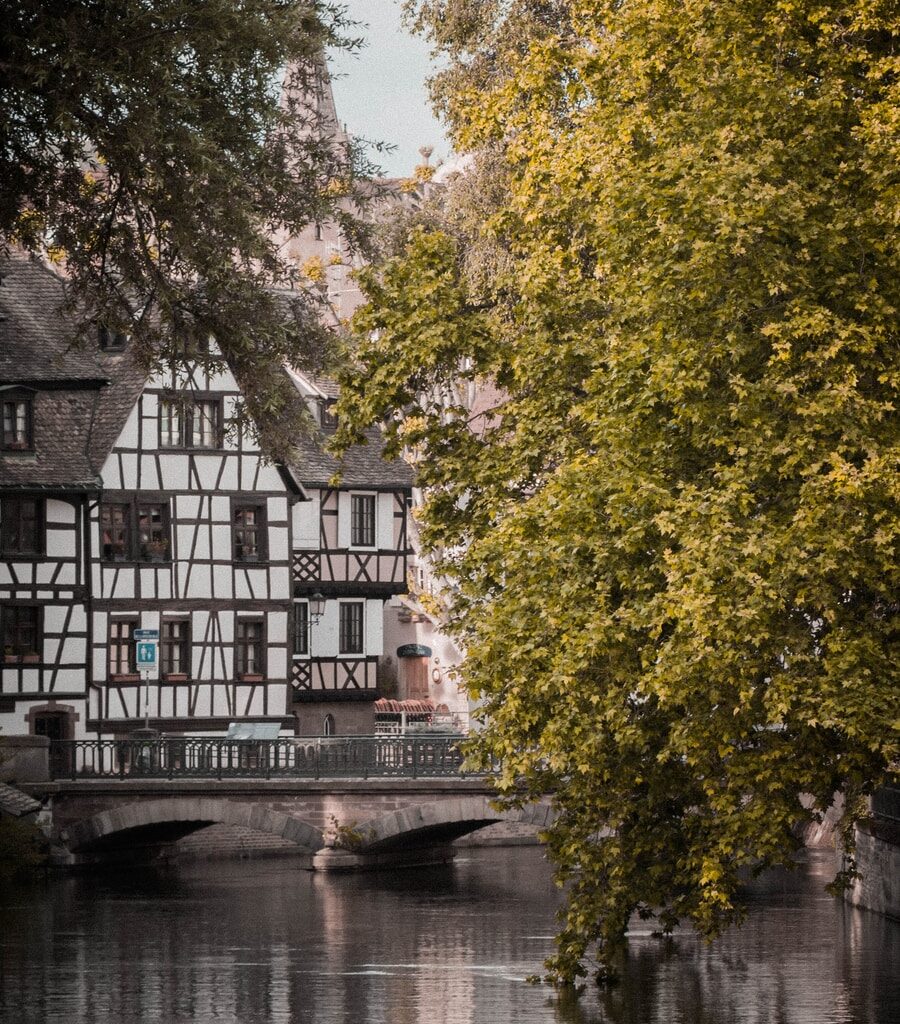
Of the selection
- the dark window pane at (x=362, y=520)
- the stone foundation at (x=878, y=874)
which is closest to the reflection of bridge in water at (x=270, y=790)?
the stone foundation at (x=878, y=874)

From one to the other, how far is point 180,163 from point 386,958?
1537 cm

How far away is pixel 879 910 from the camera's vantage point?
3117 centimetres

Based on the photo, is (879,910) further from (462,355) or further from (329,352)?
(329,352)

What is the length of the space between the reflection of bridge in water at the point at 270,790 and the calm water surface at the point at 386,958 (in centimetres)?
110

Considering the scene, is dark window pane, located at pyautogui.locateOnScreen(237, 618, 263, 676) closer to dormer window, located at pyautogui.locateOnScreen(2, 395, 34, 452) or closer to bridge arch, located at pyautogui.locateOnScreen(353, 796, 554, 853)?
dormer window, located at pyautogui.locateOnScreen(2, 395, 34, 452)

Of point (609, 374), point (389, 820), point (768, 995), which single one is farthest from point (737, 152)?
point (389, 820)

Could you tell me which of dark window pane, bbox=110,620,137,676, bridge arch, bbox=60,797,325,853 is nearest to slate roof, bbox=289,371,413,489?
dark window pane, bbox=110,620,137,676

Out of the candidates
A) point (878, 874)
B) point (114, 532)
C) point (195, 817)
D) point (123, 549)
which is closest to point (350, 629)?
point (123, 549)

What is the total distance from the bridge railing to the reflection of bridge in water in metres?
0.02

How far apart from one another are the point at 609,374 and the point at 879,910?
49.1 feet

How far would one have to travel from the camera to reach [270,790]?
3928 centimetres

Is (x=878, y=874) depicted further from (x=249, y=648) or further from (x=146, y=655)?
(x=249, y=648)

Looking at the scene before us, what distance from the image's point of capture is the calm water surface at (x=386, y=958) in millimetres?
22641

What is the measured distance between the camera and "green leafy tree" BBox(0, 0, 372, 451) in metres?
15.3
